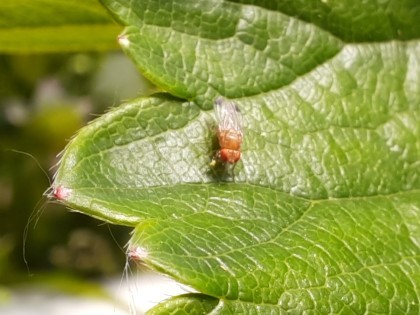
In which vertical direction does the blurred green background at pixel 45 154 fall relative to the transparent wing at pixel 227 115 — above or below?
below

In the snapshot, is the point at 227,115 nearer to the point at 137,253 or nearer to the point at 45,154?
the point at 137,253

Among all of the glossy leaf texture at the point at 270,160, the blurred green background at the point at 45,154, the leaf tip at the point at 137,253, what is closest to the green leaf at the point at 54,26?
the glossy leaf texture at the point at 270,160

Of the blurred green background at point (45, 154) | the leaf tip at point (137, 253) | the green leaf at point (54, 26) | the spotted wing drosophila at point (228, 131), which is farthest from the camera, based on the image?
the blurred green background at point (45, 154)

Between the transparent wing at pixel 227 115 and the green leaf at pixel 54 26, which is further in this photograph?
the green leaf at pixel 54 26

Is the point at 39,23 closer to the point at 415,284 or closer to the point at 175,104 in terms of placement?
the point at 175,104

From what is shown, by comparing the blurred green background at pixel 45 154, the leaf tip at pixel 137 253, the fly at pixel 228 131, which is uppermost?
the fly at pixel 228 131

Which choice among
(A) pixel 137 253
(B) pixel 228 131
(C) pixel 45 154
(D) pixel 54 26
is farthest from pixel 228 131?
(C) pixel 45 154

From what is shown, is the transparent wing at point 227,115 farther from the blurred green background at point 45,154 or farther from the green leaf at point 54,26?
the blurred green background at point 45,154

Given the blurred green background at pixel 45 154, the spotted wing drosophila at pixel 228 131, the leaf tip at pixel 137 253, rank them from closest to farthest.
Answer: the leaf tip at pixel 137 253, the spotted wing drosophila at pixel 228 131, the blurred green background at pixel 45 154
